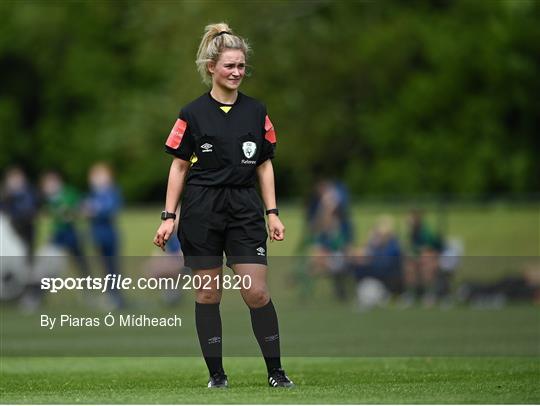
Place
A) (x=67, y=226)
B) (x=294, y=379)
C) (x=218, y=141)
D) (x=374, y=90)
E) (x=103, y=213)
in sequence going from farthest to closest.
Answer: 1. (x=374, y=90)
2. (x=67, y=226)
3. (x=103, y=213)
4. (x=294, y=379)
5. (x=218, y=141)

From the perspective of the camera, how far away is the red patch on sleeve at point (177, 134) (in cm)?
869

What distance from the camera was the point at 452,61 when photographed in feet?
128

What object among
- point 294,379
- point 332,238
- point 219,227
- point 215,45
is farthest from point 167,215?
point 332,238

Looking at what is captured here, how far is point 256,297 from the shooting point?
875 centimetres

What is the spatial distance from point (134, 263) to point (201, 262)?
11.8 meters

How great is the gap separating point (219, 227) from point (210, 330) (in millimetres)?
666

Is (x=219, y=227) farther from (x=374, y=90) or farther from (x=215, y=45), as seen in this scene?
(x=374, y=90)

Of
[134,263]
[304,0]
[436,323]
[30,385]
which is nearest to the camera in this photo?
[30,385]

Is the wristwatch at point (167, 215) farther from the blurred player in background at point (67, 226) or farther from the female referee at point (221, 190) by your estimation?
the blurred player in background at point (67, 226)

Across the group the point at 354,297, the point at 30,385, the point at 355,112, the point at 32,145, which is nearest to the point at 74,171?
the point at 32,145

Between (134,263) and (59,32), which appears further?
(59,32)

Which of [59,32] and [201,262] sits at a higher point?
[59,32]

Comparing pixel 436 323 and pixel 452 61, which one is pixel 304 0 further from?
pixel 436 323

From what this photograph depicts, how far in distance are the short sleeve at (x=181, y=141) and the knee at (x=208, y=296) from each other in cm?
84
